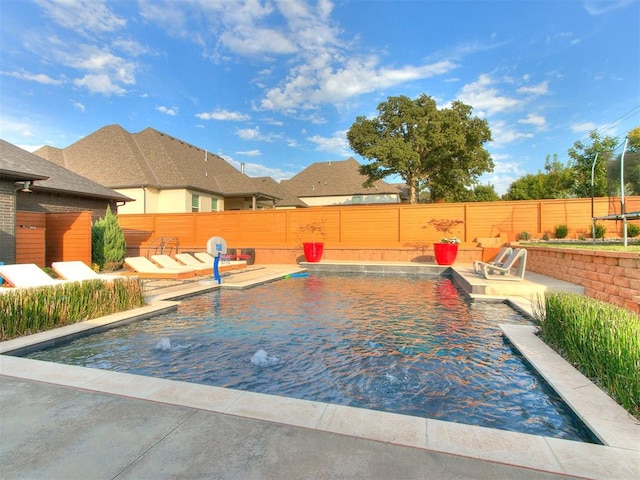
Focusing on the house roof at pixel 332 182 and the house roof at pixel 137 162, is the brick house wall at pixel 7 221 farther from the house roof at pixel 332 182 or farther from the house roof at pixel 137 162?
the house roof at pixel 332 182

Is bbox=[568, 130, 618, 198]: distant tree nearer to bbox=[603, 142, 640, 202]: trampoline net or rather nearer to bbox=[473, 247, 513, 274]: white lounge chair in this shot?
bbox=[603, 142, 640, 202]: trampoline net

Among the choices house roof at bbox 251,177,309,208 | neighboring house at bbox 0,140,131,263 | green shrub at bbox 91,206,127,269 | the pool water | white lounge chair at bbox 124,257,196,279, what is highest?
house roof at bbox 251,177,309,208

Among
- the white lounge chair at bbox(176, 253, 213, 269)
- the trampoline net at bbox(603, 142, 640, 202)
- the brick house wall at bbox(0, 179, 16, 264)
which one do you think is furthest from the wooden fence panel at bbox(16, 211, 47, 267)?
the trampoline net at bbox(603, 142, 640, 202)

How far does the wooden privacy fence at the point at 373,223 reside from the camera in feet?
45.8

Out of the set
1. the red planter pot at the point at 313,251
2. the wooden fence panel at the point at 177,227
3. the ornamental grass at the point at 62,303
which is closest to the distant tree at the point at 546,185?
the red planter pot at the point at 313,251

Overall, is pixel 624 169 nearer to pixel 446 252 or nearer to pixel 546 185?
pixel 446 252

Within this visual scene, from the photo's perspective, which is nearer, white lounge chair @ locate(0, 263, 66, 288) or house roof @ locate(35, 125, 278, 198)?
white lounge chair @ locate(0, 263, 66, 288)

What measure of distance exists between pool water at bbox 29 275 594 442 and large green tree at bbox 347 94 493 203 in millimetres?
22252

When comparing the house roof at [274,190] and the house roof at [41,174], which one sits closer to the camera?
the house roof at [41,174]

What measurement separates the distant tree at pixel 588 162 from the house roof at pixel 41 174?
2924 cm

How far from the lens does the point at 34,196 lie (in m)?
12.4

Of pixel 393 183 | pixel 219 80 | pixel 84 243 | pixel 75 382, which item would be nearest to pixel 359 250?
pixel 84 243

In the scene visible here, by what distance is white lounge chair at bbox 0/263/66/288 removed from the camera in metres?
6.47

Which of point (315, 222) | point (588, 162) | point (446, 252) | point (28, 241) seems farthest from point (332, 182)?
point (28, 241)
